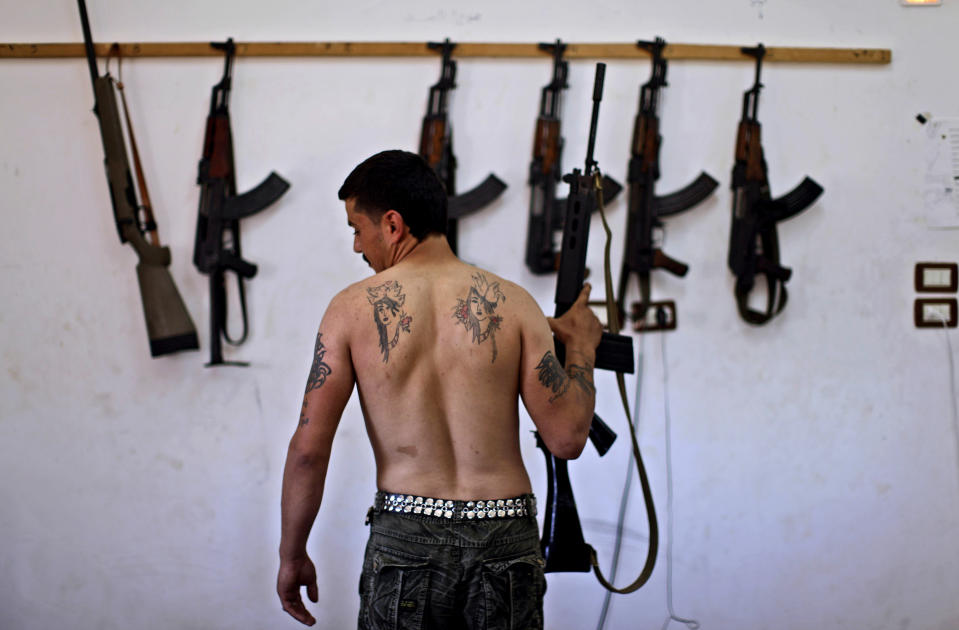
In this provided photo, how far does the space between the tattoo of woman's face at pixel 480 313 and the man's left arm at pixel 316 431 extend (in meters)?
0.24

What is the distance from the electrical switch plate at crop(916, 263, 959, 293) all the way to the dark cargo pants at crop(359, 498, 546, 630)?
2077 mm

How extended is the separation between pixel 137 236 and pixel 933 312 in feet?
9.23

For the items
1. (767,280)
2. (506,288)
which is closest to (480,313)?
(506,288)

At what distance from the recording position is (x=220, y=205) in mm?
2705

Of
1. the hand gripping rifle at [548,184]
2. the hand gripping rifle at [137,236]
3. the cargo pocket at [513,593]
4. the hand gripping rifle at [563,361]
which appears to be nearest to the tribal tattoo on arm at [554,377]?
the hand gripping rifle at [563,361]

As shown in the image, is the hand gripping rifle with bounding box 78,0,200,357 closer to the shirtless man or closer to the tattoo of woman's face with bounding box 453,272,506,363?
the shirtless man

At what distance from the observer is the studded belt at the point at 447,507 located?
149 cm

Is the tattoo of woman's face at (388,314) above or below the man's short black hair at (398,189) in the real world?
below

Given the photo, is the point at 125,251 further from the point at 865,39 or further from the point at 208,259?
the point at 865,39

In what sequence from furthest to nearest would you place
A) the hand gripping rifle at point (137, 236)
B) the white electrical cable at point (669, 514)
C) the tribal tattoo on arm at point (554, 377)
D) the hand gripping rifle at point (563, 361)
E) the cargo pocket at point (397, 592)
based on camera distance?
the white electrical cable at point (669, 514) → the hand gripping rifle at point (137, 236) → the hand gripping rifle at point (563, 361) → the tribal tattoo on arm at point (554, 377) → the cargo pocket at point (397, 592)

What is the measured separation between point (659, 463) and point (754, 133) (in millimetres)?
1208

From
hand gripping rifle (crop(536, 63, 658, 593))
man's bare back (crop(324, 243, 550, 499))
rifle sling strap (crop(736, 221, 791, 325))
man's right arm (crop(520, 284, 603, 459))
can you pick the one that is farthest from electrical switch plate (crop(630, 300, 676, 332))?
man's bare back (crop(324, 243, 550, 499))

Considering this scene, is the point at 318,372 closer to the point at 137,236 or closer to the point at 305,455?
the point at 305,455

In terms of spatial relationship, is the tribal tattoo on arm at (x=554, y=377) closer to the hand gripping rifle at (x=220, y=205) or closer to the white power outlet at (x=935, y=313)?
the hand gripping rifle at (x=220, y=205)
